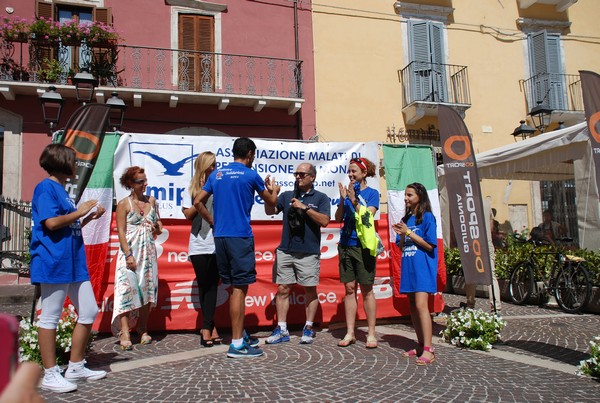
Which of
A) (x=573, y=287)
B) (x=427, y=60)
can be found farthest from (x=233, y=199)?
(x=427, y=60)

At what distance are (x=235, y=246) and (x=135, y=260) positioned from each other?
1.16m

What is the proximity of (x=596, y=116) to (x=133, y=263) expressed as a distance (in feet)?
14.2

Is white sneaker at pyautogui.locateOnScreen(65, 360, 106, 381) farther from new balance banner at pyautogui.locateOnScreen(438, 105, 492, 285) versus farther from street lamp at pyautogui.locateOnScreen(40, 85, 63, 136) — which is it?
street lamp at pyautogui.locateOnScreen(40, 85, 63, 136)

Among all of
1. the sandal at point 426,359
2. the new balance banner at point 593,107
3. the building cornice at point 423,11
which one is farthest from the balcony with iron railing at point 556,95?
the sandal at point 426,359

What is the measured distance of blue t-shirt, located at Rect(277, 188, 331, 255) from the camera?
5.37m

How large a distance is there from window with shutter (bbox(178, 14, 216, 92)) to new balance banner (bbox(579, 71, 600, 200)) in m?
11.5

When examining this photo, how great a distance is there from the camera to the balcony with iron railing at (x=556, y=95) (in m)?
16.6

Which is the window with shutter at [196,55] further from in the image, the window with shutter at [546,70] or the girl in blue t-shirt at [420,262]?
the girl in blue t-shirt at [420,262]

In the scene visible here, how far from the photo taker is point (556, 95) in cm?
1683

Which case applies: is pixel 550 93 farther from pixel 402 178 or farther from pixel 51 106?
pixel 51 106

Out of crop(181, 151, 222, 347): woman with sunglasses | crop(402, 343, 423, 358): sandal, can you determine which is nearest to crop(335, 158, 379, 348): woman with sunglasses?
crop(402, 343, 423, 358): sandal

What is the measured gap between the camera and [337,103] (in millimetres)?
15242

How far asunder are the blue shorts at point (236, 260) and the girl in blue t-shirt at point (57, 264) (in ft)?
3.89

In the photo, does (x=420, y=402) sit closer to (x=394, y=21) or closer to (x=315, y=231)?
(x=315, y=231)
